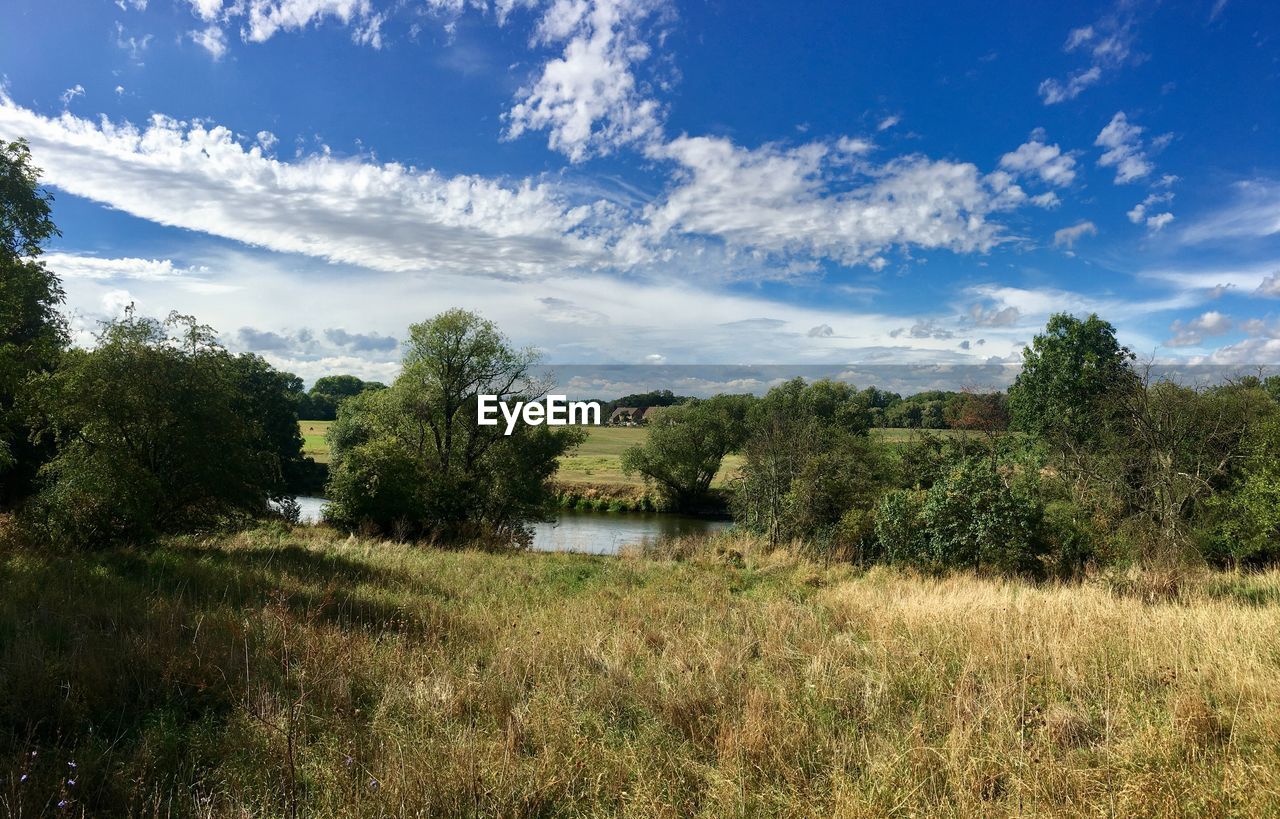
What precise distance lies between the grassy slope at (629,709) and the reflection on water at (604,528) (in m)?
24.1

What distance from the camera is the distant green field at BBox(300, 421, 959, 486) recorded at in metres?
54.8

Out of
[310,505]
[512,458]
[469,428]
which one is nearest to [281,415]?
[310,505]

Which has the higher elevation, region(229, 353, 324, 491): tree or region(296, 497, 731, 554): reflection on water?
region(229, 353, 324, 491): tree

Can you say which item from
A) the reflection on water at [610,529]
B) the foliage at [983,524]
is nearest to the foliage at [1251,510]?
the foliage at [983,524]

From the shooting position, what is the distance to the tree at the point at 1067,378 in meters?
28.5

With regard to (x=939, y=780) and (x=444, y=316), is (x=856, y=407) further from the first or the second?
(x=939, y=780)

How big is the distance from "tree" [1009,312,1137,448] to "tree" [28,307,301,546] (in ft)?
→ 103

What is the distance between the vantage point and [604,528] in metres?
41.4

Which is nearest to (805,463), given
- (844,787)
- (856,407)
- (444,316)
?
(444,316)

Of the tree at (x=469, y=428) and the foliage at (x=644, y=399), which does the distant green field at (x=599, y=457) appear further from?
the tree at (x=469, y=428)

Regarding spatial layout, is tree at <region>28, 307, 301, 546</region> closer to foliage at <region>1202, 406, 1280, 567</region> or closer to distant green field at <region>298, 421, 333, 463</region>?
foliage at <region>1202, 406, 1280, 567</region>

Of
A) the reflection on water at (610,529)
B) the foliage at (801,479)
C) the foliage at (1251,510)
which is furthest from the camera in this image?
the reflection on water at (610,529)

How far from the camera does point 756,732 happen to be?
13.9 ft

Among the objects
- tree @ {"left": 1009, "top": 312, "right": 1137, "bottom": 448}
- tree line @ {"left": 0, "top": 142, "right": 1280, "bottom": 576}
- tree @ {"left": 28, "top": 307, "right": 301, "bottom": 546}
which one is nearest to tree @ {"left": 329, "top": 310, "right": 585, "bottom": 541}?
tree line @ {"left": 0, "top": 142, "right": 1280, "bottom": 576}
